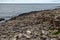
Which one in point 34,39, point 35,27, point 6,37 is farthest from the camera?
point 35,27

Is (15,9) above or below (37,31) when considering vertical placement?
below

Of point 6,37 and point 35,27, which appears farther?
point 35,27

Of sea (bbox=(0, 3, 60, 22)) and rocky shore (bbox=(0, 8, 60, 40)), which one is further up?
rocky shore (bbox=(0, 8, 60, 40))

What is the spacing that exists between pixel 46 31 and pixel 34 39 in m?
1.03

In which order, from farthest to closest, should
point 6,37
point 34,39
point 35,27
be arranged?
1. point 35,27
2. point 6,37
3. point 34,39

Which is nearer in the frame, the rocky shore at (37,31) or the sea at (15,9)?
the rocky shore at (37,31)

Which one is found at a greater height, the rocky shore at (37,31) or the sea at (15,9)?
the rocky shore at (37,31)

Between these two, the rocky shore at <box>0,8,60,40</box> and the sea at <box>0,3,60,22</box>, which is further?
the sea at <box>0,3,60,22</box>

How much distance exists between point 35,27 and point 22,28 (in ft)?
2.44

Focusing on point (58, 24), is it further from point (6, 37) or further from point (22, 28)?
point (6, 37)

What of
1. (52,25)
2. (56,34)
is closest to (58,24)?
(52,25)

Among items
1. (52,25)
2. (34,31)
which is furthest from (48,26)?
(34,31)

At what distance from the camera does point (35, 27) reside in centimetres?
1365

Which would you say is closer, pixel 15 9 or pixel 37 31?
pixel 37 31
